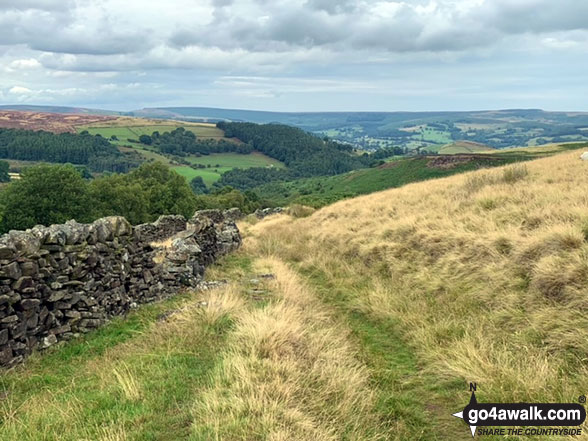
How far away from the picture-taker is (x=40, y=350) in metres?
8.22

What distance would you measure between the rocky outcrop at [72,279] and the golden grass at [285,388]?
13.3 feet

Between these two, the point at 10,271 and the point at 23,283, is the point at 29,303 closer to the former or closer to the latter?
the point at 23,283

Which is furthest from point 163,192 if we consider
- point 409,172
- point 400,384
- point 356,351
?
point 400,384

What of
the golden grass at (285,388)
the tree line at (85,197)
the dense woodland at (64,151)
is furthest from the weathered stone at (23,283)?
the dense woodland at (64,151)

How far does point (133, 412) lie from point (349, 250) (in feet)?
38.2

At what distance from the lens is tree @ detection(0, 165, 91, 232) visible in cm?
4322

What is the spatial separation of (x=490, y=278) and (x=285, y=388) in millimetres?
5644

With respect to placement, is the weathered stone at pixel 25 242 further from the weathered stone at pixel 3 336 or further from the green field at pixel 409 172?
the green field at pixel 409 172

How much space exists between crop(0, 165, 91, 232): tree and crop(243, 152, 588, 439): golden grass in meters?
37.1

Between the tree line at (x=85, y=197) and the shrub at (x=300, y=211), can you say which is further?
the tree line at (x=85, y=197)

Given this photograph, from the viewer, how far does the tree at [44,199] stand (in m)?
43.2

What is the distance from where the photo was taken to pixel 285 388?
17.1ft

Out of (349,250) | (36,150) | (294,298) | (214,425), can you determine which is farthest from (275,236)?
(36,150)

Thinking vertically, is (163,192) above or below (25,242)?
below
